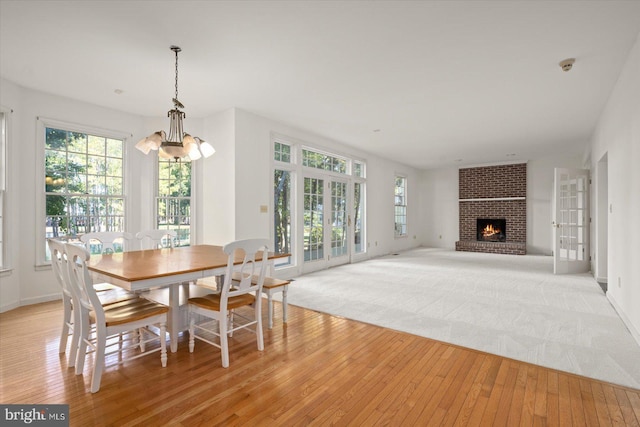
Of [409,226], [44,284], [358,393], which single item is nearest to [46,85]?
[44,284]

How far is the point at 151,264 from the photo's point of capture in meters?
2.57

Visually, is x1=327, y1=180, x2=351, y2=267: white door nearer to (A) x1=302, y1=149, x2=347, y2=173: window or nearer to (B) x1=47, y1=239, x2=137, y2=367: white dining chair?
(A) x1=302, y1=149, x2=347, y2=173: window

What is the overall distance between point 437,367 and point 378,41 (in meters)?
2.80

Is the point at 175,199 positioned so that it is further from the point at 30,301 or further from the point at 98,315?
the point at 98,315

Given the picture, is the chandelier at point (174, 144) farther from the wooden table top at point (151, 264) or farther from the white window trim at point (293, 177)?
the white window trim at point (293, 177)

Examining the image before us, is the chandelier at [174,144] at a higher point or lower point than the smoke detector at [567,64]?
lower

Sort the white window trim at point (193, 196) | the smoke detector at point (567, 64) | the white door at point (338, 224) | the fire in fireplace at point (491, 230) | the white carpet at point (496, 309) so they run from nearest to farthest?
1. the white carpet at point (496, 309)
2. the smoke detector at point (567, 64)
3. the white window trim at point (193, 196)
4. the white door at point (338, 224)
5. the fire in fireplace at point (491, 230)

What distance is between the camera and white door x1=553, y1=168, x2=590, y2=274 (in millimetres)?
6141

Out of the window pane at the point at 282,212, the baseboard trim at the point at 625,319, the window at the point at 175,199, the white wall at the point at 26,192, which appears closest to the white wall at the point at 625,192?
the baseboard trim at the point at 625,319

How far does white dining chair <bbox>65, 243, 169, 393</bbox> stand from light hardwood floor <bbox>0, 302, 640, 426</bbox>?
7.1 inches

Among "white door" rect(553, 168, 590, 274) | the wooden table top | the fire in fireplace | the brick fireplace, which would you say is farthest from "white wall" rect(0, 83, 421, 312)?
the fire in fireplace

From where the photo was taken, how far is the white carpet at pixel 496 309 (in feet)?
8.65

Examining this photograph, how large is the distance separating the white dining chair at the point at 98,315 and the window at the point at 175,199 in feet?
9.15

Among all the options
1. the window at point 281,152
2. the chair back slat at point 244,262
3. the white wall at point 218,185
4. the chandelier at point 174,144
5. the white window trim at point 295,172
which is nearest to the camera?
the chair back slat at point 244,262
